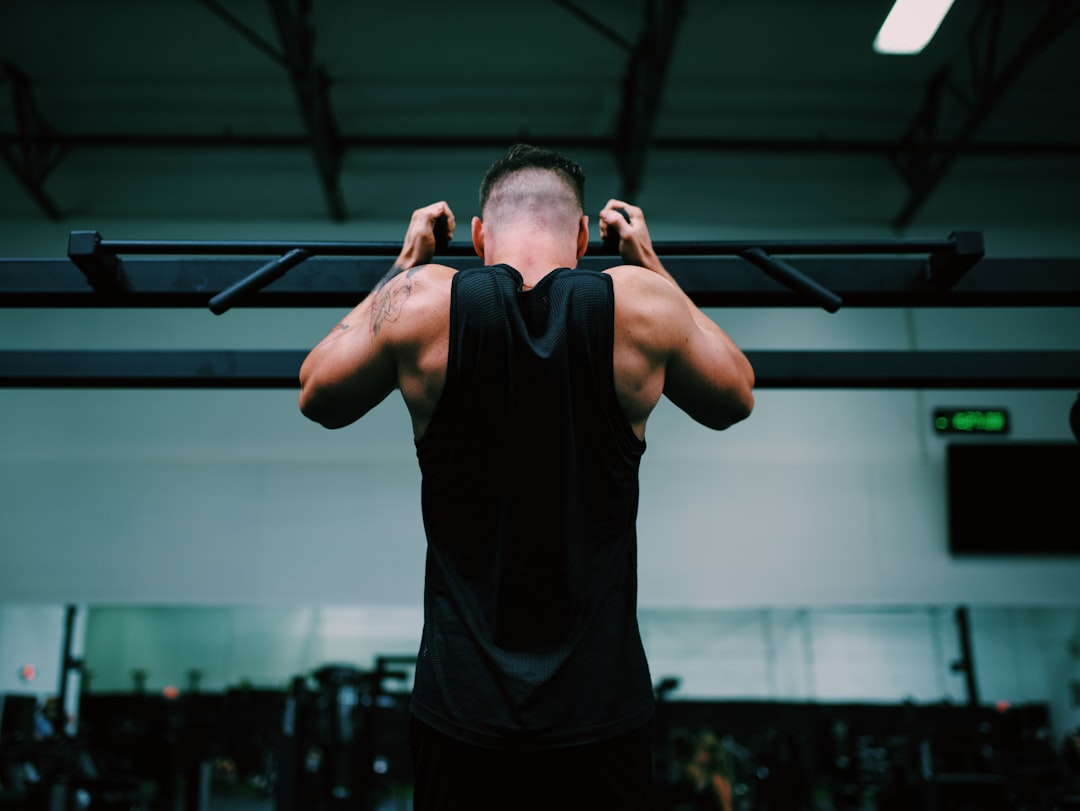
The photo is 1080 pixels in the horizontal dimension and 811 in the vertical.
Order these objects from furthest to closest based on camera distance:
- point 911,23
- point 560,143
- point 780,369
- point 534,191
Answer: point 560,143 < point 911,23 < point 780,369 < point 534,191

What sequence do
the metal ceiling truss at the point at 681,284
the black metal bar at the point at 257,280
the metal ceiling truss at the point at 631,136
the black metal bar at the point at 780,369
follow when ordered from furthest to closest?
1. the metal ceiling truss at the point at 631,136
2. the black metal bar at the point at 780,369
3. the metal ceiling truss at the point at 681,284
4. the black metal bar at the point at 257,280

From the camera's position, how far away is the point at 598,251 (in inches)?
65.5

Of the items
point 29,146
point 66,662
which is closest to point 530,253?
point 66,662

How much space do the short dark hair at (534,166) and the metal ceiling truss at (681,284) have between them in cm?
19

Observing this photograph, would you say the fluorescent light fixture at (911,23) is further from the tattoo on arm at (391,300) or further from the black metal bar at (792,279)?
the tattoo on arm at (391,300)

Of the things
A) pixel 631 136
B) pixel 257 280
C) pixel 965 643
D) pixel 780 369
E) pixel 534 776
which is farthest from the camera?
pixel 631 136

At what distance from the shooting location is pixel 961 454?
6977 millimetres

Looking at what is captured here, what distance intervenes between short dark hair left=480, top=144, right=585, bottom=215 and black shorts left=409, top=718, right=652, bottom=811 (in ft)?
2.62

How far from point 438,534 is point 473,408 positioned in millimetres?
189

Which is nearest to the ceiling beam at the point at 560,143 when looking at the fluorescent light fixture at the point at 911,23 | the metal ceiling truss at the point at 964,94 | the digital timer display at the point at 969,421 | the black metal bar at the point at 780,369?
the metal ceiling truss at the point at 964,94

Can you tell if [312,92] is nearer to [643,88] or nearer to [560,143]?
[560,143]

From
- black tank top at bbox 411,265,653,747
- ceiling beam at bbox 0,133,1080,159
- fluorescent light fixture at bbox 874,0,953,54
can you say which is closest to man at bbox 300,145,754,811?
black tank top at bbox 411,265,653,747

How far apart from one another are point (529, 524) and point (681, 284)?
Answer: 765 mm

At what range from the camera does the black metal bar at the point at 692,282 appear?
1793 millimetres
